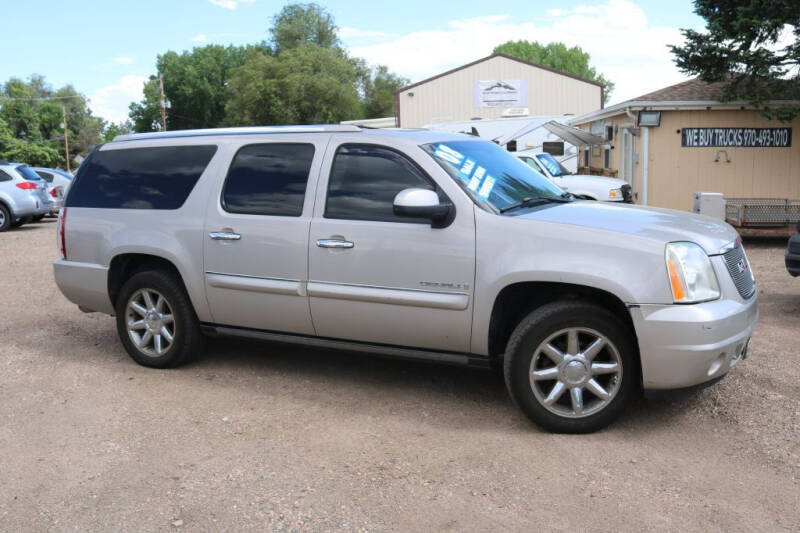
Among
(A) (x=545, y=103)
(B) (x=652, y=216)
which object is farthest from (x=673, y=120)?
(A) (x=545, y=103)

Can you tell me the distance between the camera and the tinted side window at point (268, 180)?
5.42m

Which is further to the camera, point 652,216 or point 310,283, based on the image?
point 310,283

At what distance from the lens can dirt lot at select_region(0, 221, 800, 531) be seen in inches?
145

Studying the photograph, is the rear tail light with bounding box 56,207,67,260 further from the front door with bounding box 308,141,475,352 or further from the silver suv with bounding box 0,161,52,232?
the silver suv with bounding box 0,161,52,232

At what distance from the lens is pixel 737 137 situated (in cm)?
1748

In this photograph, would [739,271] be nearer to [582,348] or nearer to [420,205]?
[582,348]

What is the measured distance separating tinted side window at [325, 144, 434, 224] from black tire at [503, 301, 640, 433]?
101cm

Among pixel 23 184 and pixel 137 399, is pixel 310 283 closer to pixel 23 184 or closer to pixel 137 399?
pixel 137 399

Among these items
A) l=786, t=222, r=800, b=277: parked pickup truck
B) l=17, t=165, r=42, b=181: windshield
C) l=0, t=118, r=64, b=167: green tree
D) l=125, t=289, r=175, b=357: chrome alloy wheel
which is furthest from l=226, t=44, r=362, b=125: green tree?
l=125, t=289, r=175, b=357: chrome alloy wheel

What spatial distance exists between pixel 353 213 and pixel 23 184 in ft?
54.2

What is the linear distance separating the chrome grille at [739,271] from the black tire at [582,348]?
0.74 m

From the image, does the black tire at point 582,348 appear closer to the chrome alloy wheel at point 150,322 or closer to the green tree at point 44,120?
the chrome alloy wheel at point 150,322

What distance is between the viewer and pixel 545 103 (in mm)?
45531

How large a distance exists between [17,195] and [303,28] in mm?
70281
